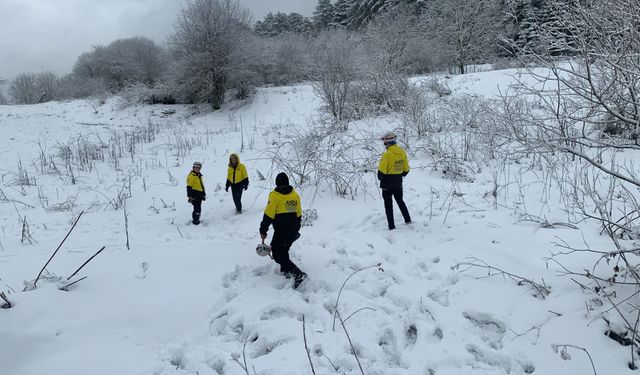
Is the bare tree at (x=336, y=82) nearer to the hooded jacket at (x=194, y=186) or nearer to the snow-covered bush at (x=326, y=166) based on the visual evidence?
the snow-covered bush at (x=326, y=166)

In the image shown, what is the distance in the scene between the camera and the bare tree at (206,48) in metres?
20.7

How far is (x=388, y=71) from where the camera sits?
524 inches

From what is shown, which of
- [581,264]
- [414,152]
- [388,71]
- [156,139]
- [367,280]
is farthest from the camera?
[156,139]

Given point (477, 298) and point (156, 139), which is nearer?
point (477, 298)

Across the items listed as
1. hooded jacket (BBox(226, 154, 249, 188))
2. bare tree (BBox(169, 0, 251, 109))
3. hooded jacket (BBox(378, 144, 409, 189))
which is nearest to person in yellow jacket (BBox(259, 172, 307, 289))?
hooded jacket (BBox(378, 144, 409, 189))

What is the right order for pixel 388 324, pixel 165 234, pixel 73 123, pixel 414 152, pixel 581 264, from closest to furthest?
pixel 388 324, pixel 581 264, pixel 165 234, pixel 414 152, pixel 73 123

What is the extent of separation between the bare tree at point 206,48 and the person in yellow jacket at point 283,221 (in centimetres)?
1812

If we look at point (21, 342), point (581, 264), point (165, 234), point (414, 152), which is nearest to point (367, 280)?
point (581, 264)

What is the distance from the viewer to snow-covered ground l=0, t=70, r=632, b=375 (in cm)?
331

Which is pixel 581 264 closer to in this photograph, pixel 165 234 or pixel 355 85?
pixel 165 234

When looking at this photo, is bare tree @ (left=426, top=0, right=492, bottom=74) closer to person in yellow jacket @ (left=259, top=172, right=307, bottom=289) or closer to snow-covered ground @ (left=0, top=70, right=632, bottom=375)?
snow-covered ground @ (left=0, top=70, right=632, bottom=375)

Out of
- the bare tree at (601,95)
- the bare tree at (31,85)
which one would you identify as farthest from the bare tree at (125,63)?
the bare tree at (601,95)

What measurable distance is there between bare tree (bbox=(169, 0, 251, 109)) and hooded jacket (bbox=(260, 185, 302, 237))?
18122 millimetres

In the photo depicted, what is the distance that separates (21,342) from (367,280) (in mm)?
3591
